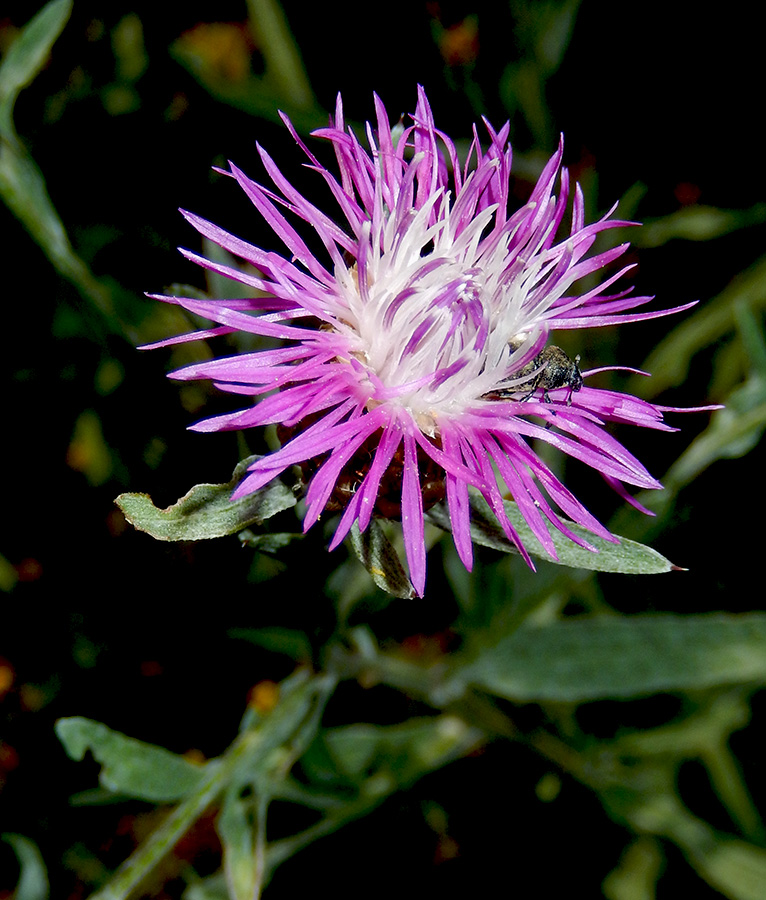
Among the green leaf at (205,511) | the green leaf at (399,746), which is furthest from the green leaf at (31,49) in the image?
the green leaf at (399,746)

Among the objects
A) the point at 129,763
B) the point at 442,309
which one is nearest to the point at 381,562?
the point at 442,309

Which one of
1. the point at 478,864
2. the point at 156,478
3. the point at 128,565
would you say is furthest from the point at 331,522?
the point at 478,864

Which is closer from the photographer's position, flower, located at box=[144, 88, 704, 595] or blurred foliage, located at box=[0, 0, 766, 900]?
flower, located at box=[144, 88, 704, 595]

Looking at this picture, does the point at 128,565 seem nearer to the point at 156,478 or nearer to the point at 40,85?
the point at 156,478

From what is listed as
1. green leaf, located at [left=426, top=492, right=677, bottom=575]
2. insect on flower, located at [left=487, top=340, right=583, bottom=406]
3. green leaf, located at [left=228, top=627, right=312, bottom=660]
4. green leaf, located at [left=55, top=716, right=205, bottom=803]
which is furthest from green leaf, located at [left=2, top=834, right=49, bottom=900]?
insect on flower, located at [left=487, top=340, right=583, bottom=406]

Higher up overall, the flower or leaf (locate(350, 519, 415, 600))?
the flower

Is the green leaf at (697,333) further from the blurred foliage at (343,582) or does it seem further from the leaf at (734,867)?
the leaf at (734,867)

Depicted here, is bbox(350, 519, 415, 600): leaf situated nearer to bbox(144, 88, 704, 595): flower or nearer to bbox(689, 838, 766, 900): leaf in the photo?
bbox(144, 88, 704, 595): flower
